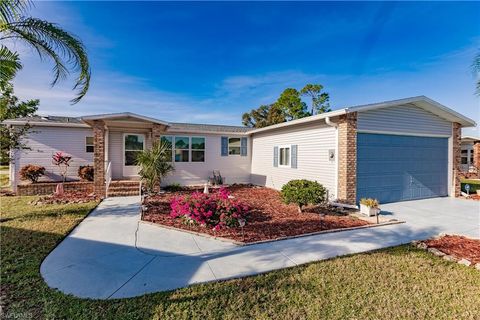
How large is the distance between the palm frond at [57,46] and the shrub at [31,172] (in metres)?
8.02

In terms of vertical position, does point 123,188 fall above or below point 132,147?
below

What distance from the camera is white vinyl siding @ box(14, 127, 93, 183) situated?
1236 cm

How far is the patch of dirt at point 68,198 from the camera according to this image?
909 centimetres

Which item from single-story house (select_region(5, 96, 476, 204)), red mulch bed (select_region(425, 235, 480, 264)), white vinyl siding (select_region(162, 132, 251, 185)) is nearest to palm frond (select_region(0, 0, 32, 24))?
→ single-story house (select_region(5, 96, 476, 204))

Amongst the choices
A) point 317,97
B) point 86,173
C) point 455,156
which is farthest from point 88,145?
point 317,97

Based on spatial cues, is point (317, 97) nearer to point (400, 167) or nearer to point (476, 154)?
point (476, 154)

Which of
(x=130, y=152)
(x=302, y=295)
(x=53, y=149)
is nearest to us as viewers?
(x=302, y=295)

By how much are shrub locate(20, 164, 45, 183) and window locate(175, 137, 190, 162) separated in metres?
6.76

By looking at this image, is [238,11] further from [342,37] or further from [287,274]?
[287,274]

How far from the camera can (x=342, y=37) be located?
A: 40.7 feet

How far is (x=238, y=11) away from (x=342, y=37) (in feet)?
19.9

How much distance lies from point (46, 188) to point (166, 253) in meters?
10.4

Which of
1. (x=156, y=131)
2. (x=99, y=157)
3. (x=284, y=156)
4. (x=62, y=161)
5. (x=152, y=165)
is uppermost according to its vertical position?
(x=156, y=131)

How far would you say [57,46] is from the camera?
5.89 metres
